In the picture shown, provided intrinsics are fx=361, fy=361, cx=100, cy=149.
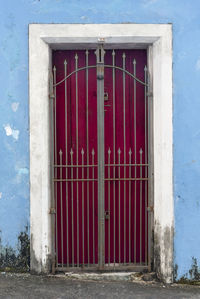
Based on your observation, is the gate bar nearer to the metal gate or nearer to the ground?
the metal gate

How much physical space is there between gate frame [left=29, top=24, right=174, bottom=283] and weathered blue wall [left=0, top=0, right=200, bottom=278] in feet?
0.27

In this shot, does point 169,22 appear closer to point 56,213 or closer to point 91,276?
point 56,213

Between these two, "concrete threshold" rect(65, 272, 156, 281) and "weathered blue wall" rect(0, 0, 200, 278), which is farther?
"concrete threshold" rect(65, 272, 156, 281)

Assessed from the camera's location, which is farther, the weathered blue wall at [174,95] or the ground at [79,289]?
the weathered blue wall at [174,95]

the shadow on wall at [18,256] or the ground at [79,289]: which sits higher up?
the shadow on wall at [18,256]

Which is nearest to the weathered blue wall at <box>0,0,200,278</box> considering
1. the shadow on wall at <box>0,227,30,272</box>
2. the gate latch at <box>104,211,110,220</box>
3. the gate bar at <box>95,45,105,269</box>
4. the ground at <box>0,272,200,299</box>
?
the shadow on wall at <box>0,227,30,272</box>

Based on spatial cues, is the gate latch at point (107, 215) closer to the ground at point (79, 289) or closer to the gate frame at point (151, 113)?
the gate frame at point (151, 113)

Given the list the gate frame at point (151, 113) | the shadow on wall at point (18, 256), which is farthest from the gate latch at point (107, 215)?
the shadow on wall at point (18, 256)

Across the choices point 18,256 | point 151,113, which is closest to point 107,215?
point 18,256

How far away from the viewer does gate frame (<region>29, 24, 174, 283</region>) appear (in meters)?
4.12

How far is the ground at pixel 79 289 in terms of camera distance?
3846 mm

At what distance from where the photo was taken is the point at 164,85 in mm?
4137

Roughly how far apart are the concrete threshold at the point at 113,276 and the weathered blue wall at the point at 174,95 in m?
0.41

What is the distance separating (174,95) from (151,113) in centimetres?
34
